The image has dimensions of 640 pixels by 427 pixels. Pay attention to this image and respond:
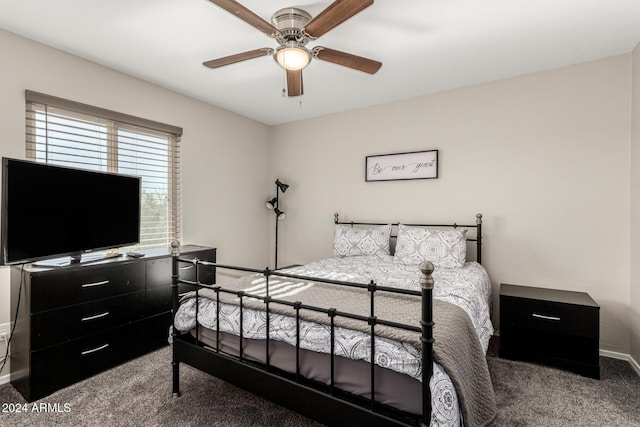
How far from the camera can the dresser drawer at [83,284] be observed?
2.04 metres

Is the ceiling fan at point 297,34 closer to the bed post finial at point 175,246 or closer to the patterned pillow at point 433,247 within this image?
the bed post finial at point 175,246

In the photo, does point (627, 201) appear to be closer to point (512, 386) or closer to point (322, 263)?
point (512, 386)

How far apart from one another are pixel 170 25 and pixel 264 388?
7.99ft

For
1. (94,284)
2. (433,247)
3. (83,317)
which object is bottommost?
(83,317)

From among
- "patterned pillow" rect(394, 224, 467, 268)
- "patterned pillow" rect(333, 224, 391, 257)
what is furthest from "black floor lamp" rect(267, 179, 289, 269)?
"patterned pillow" rect(394, 224, 467, 268)

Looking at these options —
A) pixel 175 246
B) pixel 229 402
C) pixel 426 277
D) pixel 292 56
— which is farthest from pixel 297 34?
pixel 229 402

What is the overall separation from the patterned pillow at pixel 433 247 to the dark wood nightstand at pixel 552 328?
A: 1.57 feet

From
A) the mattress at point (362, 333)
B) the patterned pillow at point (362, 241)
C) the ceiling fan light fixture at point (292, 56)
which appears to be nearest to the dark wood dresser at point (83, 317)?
the mattress at point (362, 333)

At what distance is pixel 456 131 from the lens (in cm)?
331

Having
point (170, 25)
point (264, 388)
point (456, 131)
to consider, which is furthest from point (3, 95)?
point (456, 131)

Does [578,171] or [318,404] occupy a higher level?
[578,171]

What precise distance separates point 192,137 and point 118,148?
810 millimetres

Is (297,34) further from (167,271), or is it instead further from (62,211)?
(167,271)

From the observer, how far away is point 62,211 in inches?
89.6
